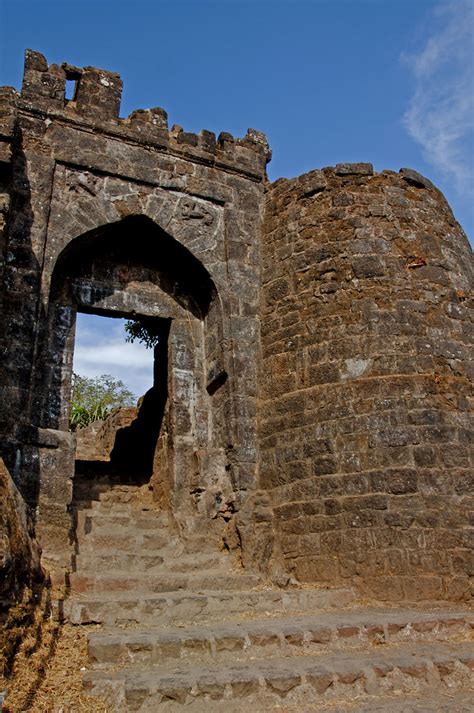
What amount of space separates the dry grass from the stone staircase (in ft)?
0.34

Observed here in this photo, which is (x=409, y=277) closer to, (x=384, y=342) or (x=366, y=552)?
(x=384, y=342)

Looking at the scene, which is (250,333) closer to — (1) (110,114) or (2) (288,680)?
(1) (110,114)

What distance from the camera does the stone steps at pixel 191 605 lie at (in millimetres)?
5395

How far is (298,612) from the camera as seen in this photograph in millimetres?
6160

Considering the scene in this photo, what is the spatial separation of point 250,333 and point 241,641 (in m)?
4.36

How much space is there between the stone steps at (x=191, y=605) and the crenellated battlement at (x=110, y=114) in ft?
18.5

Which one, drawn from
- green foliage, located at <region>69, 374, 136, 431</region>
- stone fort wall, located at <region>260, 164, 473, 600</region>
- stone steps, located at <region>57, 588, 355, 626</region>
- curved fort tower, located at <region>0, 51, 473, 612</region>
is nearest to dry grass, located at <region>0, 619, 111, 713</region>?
stone steps, located at <region>57, 588, 355, 626</region>

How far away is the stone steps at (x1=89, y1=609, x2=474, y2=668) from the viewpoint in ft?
15.5

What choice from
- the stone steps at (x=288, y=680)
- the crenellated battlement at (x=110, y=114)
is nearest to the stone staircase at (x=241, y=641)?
the stone steps at (x=288, y=680)

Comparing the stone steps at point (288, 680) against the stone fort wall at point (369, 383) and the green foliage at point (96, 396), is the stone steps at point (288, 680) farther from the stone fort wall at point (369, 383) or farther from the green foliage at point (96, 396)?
the green foliage at point (96, 396)

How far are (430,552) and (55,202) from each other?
18.7ft

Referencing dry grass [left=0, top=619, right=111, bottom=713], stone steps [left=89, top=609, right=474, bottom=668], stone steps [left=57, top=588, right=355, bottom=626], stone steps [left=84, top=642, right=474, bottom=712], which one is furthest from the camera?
stone steps [left=57, top=588, right=355, bottom=626]

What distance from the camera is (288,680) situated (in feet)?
14.3

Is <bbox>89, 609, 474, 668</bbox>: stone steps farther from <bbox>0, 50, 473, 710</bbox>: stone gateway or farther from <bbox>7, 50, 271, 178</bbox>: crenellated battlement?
<bbox>7, 50, 271, 178</bbox>: crenellated battlement
